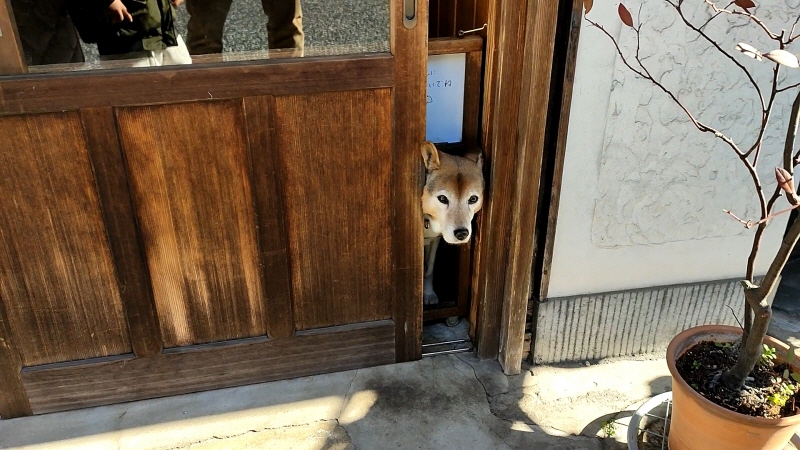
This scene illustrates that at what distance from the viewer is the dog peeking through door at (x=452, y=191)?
2693 mm

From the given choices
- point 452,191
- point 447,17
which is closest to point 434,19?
point 447,17

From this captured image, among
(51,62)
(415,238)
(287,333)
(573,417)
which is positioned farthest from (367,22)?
(573,417)

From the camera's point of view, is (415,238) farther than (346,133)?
Yes

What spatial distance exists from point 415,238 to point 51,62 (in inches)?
61.0

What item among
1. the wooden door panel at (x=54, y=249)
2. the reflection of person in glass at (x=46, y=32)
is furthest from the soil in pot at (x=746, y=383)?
the reflection of person in glass at (x=46, y=32)

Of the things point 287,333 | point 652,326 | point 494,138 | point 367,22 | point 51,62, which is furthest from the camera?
point 652,326

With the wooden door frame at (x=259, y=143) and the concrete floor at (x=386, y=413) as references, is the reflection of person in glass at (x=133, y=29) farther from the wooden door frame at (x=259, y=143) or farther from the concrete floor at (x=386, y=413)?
the concrete floor at (x=386, y=413)

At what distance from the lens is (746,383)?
2.36m

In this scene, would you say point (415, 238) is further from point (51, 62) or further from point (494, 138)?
point (51, 62)

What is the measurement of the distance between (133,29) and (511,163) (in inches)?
61.7

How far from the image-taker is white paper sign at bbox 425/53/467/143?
8.90ft

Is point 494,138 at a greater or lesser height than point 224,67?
lesser

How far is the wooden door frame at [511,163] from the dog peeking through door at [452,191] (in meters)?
0.07

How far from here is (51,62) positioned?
88.9 inches
